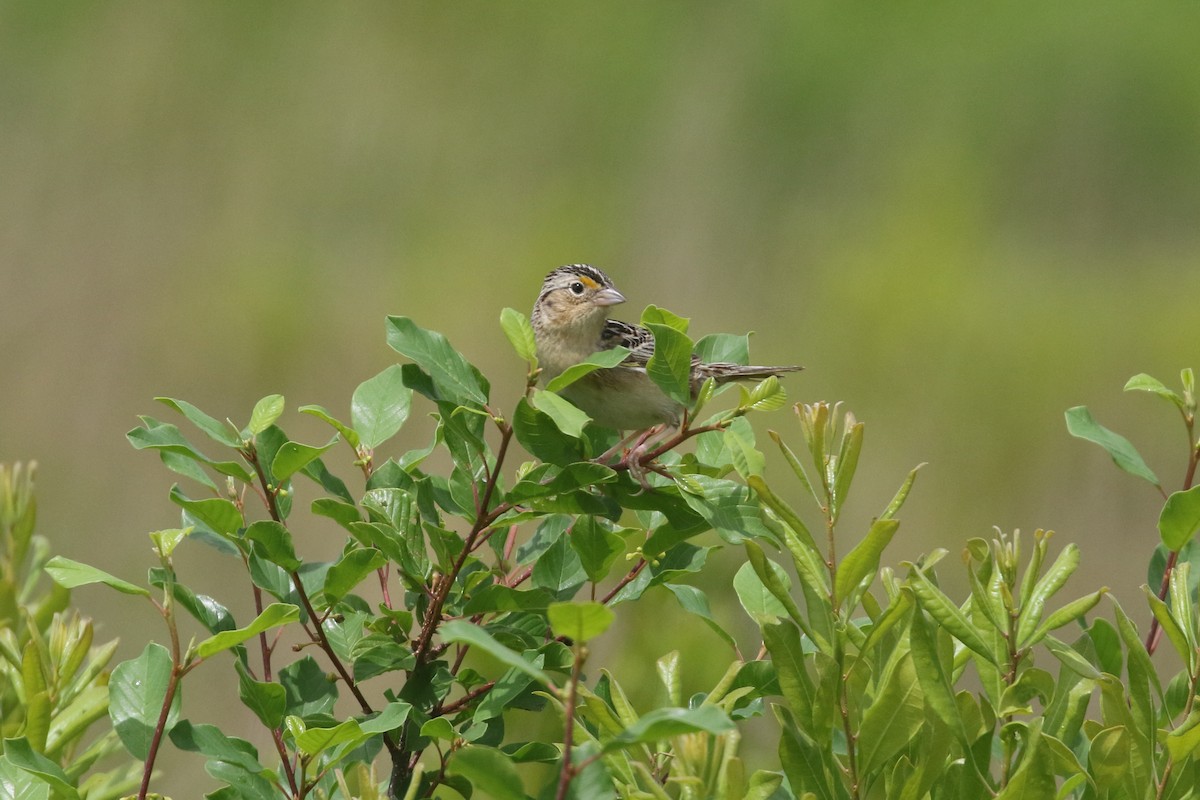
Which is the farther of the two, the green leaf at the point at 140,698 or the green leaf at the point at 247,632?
the green leaf at the point at 140,698

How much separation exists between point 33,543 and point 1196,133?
350 inches

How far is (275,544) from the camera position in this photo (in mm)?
1273

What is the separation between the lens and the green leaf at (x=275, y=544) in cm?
125

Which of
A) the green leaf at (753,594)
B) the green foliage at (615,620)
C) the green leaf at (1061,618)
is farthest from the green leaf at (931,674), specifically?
the green leaf at (753,594)

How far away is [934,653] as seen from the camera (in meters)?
1.11

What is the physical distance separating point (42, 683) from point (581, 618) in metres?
0.85

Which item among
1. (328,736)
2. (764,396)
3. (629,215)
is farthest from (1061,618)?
(629,215)

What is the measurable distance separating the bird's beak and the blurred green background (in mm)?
3651

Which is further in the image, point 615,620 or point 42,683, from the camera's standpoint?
point 42,683

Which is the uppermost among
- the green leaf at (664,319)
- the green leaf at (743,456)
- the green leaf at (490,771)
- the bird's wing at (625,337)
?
the green leaf at (664,319)

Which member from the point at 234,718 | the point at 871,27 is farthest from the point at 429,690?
the point at 871,27

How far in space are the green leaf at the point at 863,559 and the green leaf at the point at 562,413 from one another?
27 cm

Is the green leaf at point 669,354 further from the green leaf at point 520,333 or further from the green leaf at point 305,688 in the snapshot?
the green leaf at point 305,688

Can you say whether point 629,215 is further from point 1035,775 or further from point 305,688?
point 1035,775
